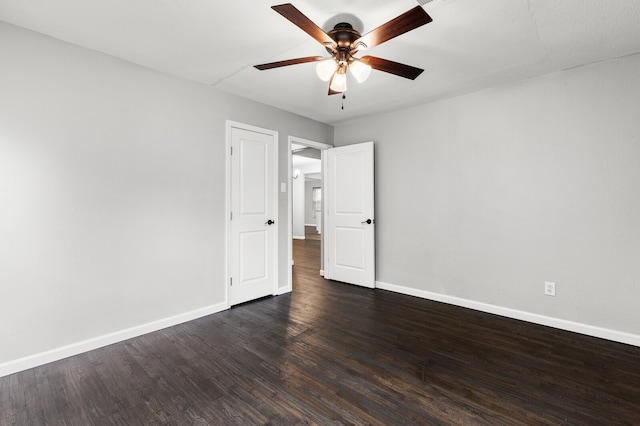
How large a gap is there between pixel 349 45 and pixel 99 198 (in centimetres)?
234

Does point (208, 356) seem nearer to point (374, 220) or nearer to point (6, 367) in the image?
point (6, 367)

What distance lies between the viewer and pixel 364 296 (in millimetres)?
3914

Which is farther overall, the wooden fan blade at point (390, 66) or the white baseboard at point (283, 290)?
the white baseboard at point (283, 290)

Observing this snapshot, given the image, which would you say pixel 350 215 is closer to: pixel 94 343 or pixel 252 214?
pixel 252 214

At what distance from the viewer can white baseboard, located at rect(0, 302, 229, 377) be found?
2.17 metres

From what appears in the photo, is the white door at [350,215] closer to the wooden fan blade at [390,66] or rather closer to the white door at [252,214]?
the white door at [252,214]

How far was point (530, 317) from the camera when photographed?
3068mm

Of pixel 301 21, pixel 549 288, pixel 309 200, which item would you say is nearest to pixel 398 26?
pixel 301 21

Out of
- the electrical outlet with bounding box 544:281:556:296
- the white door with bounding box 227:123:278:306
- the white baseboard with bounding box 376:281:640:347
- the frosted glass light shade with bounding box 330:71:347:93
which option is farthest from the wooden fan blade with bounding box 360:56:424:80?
the white baseboard with bounding box 376:281:640:347

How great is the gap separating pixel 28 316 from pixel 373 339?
268 centimetres

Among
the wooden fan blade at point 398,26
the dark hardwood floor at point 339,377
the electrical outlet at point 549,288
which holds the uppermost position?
the wooden fan blade at point 398,26

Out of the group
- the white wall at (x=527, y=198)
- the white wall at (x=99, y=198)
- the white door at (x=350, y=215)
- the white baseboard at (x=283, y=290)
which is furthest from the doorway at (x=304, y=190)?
the white wall at (x=99, y=198)

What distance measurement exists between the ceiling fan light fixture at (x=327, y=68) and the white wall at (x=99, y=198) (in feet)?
5.22

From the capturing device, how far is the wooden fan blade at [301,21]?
1.53 m
